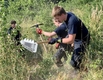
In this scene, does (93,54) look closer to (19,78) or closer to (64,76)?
(64,76)

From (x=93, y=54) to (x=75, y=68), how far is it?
0.46 m

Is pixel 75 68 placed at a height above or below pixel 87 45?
below

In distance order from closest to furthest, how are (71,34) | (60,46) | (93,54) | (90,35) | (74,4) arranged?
1. (71,34)
2. (93,54)
3. (90,35)
4. (60,46)
5. (74,4)

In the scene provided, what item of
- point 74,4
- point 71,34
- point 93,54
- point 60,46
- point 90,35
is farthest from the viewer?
point 74,4

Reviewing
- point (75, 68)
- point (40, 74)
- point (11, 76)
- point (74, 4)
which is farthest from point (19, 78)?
point (74, 4)

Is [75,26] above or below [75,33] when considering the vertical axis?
above

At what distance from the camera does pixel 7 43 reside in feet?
17.3

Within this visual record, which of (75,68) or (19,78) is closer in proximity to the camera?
(19,78)

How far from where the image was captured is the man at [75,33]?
5043 millimetres

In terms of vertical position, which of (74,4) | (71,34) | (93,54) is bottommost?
(74,4)

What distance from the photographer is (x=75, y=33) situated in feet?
16.7

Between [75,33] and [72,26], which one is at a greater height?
[72,26]

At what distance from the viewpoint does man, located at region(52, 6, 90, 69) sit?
504cm

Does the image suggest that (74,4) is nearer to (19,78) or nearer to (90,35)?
(90,35)
